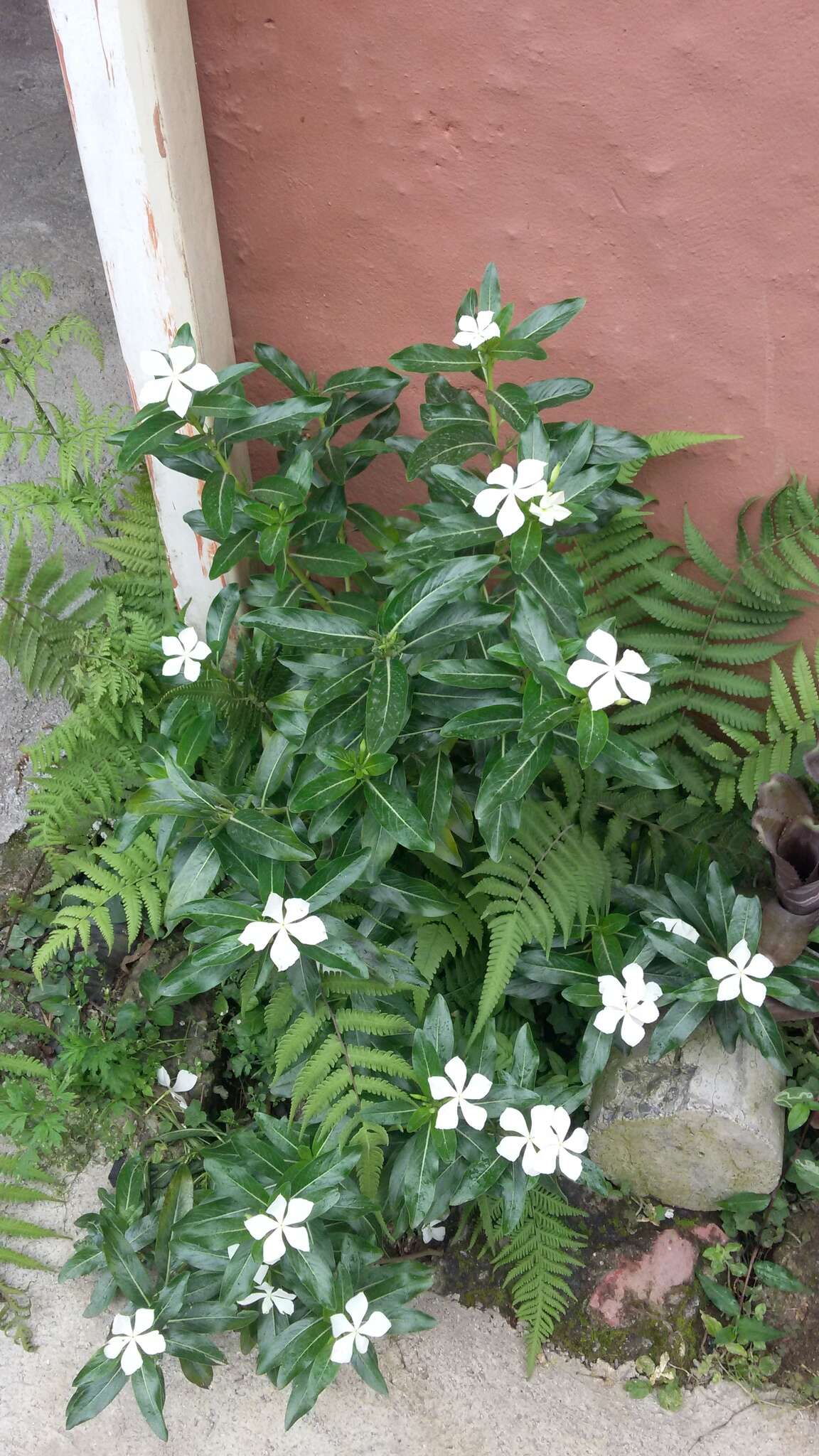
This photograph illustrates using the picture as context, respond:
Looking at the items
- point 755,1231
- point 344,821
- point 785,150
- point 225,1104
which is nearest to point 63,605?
point 344,821

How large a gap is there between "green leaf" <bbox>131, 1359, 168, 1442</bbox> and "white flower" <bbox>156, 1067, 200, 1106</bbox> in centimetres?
59

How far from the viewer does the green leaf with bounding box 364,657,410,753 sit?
167 centimetres

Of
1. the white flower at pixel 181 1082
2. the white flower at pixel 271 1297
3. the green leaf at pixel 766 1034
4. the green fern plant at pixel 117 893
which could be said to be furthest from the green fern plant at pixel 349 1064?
the green leaf at pixel 766 1034

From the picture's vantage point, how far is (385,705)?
66.1 inches

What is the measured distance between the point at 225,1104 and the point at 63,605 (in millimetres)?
1367

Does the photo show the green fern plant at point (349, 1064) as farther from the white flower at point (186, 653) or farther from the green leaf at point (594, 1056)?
the white flower at point (186, 653)

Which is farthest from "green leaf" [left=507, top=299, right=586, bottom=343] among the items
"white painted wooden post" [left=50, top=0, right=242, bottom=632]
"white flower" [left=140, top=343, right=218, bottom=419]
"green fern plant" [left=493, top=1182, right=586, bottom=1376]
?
"green fern plant" [left=493, top=1182, right=586, bottom=1376]

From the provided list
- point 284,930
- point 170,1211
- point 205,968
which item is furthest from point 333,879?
point 170,1211

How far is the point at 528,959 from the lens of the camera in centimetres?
218

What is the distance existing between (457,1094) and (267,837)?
59 cm

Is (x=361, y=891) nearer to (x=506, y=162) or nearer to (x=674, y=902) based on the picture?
(x=674, y=902)

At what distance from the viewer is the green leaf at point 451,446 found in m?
1.86

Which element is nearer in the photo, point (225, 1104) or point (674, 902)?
point (674, 902)

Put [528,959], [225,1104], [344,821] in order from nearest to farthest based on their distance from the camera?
1. [344,821]
2. [528,959]
3. [225,1104]
